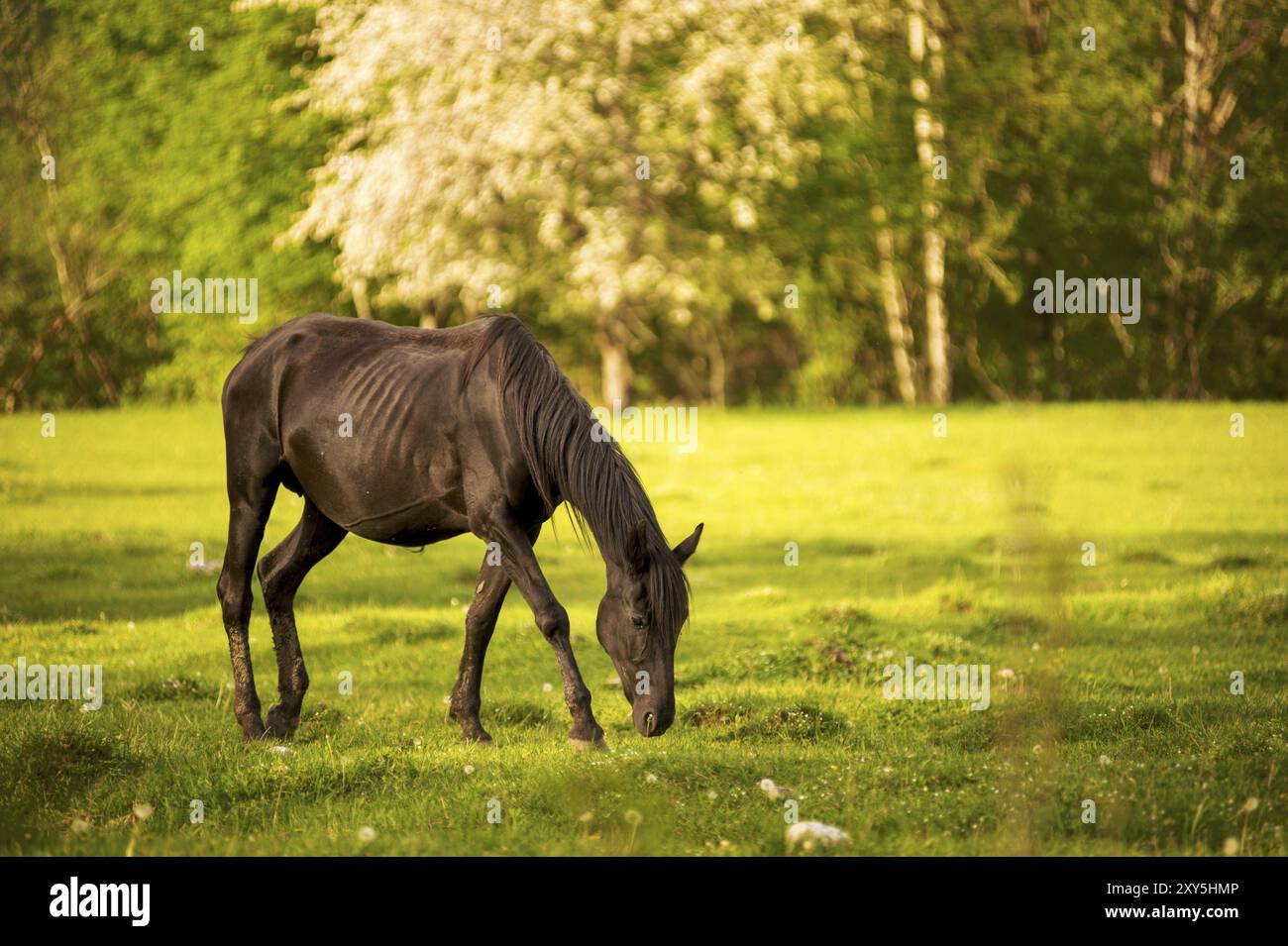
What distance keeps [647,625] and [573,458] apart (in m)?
1.15

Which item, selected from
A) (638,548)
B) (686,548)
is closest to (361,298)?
(686,548)

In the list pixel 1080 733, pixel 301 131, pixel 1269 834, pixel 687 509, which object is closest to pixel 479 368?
pixel 1080 733

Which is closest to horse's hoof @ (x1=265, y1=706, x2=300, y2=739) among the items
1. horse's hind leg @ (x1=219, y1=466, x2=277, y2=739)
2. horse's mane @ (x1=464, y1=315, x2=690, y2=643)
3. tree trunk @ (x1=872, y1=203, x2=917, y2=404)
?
horse's hind leg @ (x1=219, y1=466, x2=277, y2=739)

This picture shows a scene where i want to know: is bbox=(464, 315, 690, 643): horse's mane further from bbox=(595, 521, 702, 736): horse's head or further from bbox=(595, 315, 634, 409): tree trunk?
bbox=(595, 315, 634, 409): tree trunk

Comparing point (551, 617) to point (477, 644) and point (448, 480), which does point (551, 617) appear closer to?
point (477, 644)

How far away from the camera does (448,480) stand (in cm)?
947

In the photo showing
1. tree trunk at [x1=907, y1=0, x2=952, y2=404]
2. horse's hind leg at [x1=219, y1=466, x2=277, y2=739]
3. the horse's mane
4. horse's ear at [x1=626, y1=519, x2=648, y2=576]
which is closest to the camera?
horse's ear at [x1=626, y1=519, x2=648, y2=576]

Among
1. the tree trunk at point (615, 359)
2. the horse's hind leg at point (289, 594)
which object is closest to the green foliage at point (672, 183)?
the tree trunk at point (615, 359)

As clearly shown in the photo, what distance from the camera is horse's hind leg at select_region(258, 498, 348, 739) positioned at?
32.3ft

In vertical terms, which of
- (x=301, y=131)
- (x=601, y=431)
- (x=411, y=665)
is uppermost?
(x=301, y=131)

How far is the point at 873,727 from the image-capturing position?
9.83 metres

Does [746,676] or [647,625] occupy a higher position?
[647,625]
